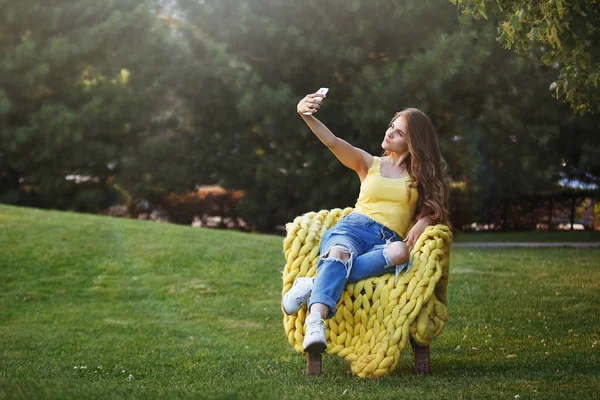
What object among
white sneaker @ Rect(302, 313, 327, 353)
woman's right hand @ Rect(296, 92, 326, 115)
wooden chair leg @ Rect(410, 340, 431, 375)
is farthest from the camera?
woman's right hand @ Rect(296, 92, 326, 115)

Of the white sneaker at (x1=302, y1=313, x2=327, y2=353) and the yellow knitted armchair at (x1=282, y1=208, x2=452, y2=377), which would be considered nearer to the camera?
the white sneaker at (x1=302, y1=313, x2=327, y2=353)

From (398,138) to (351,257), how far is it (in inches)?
34.2

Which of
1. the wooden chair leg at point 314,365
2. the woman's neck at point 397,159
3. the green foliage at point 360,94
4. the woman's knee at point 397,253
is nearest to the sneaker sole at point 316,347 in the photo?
the wooden chair leg at point 314,365

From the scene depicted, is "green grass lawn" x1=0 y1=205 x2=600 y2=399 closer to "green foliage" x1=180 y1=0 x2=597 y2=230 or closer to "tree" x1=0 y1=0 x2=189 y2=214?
"green foliage" x1=180 y1=0 x2=597 y2=230

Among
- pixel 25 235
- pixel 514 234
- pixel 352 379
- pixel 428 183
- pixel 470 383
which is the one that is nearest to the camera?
pixel 470 383

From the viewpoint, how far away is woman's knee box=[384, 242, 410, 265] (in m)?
4.31

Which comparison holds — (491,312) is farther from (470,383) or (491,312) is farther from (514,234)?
(514,234)

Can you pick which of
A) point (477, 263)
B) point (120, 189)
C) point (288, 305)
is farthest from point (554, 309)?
point (120, 189)

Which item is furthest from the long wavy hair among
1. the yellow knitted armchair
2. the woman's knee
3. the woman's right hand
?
the woman's right hand

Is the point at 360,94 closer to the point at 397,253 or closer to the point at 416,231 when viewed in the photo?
the point at 416,231

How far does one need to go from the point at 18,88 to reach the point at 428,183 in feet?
38.7

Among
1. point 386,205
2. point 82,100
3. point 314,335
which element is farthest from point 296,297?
point 82,100

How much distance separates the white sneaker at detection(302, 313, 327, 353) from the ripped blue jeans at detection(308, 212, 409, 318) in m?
0.10

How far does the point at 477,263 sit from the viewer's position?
9320 mm
